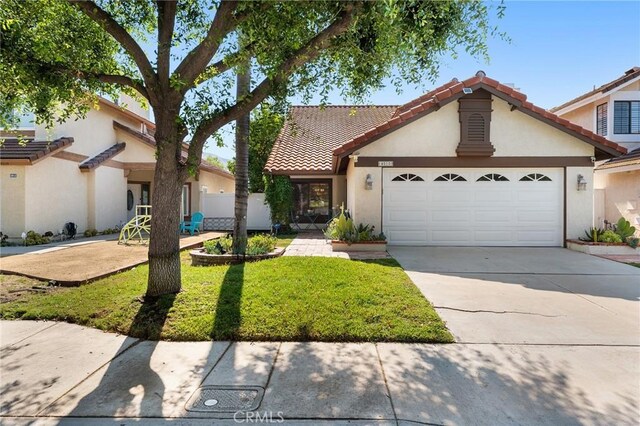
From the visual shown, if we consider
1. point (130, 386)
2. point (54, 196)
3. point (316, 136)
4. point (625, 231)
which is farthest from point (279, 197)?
point (130, 386)

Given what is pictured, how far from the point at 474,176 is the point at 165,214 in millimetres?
9518

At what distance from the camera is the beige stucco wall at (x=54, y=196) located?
12984 millimetres

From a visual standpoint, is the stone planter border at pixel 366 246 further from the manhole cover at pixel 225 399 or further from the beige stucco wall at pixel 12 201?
the beige stucco wall at pixel 12 201

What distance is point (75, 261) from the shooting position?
9164 mm

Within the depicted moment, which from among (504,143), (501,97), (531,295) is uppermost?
(501,97)

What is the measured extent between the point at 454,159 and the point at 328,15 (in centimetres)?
727

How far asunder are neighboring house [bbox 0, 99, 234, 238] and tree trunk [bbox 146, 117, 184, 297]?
785 centimetres

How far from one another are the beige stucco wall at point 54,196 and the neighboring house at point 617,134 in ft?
75.0

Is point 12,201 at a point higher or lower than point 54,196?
lower

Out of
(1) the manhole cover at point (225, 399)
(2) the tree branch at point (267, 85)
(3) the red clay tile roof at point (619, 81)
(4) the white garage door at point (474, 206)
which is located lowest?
(1) the manhole cover at point (225, 399)

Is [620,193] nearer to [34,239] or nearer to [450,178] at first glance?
[450,178]

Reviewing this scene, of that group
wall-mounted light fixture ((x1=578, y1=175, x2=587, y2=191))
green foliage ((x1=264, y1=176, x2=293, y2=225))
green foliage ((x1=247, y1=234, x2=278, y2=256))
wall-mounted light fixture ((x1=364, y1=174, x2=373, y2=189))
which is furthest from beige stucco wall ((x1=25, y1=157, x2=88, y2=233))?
wall-mounted light fixture ((x1=578, y1=175, x2=587, y2=191))

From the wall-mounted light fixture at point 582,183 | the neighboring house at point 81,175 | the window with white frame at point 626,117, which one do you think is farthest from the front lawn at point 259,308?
the window with white frame at point 626,117

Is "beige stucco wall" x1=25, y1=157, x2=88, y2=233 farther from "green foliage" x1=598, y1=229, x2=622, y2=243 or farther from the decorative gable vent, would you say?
"green foliage" x1=598, y1=229, x2=622, y2=243
